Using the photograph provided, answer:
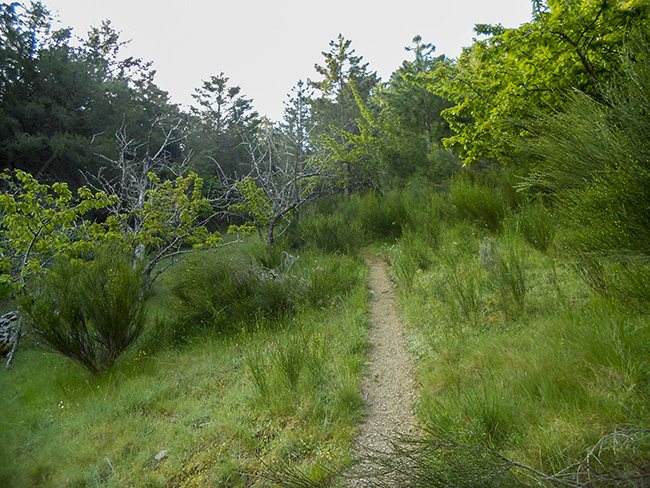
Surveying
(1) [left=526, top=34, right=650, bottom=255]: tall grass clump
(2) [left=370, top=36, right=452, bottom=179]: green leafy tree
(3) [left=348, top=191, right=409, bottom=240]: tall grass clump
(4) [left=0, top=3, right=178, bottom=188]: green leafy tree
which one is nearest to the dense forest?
(1) [left=526, top=34, right=650, bottom=255]: tall grass clump

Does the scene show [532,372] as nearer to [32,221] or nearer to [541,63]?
[541,63]

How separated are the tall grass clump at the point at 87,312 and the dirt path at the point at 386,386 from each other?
3396 mm

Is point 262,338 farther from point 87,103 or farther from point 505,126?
point 87,103

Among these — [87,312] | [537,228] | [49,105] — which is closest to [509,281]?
[537,228]

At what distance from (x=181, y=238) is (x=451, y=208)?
19.2 feet

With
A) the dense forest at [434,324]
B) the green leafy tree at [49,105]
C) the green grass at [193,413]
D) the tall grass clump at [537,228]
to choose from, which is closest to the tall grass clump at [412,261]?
the dense forest at [434,324]

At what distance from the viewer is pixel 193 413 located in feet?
10.4

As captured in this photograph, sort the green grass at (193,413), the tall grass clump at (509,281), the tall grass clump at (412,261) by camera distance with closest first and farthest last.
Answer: the green grass at (193,413) < the tall grass clump at (509,281) < the tall grass clump at (412,261)

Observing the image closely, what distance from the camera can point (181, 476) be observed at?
242 cm

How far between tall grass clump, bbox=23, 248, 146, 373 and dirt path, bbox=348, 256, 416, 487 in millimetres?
3396

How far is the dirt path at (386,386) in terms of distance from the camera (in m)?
2.55

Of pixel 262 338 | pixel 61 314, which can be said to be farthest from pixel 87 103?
pixel 262 338

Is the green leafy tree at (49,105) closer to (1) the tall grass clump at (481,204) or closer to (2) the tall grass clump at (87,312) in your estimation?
(2) the tall grass clump at (87,312)

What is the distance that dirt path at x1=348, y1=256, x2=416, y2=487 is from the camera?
2547mm
